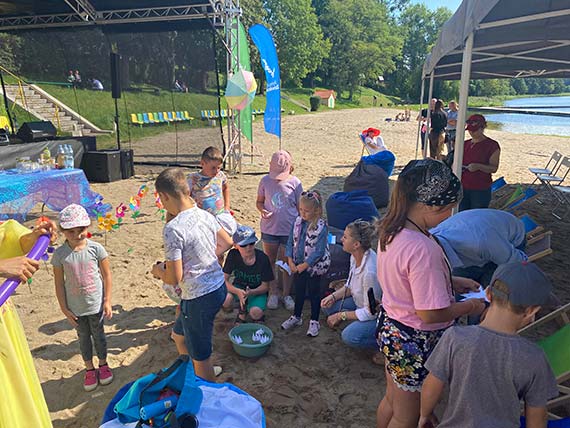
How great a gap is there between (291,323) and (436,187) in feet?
7.73

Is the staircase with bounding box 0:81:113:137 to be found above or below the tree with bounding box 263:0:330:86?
below

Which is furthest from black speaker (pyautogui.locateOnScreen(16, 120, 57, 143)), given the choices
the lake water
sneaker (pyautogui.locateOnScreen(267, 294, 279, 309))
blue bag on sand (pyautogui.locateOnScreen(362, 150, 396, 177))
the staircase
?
the lake water

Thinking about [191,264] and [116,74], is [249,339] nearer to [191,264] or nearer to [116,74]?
[191,264]

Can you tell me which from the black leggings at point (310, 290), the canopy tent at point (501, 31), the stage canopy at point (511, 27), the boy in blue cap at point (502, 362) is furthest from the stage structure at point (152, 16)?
the boy in blue cap at point (502, 362)

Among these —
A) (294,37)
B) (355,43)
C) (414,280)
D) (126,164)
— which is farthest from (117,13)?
(355,43)

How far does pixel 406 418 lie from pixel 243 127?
29.4 feet

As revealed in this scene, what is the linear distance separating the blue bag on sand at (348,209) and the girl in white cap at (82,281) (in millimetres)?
3026

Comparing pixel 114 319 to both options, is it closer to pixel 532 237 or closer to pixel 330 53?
pixel 532 237

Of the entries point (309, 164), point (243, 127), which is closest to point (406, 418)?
point (243, 127)

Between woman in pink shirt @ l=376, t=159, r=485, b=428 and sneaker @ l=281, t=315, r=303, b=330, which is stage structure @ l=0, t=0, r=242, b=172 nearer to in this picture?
sneaker @ l=281, t=315, r=303, b=330

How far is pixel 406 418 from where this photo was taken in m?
1.85

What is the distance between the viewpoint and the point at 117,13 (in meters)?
10.2

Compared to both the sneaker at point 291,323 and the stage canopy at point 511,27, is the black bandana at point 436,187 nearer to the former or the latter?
the stage canopy at point 511,27

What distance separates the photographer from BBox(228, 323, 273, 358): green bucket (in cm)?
316
